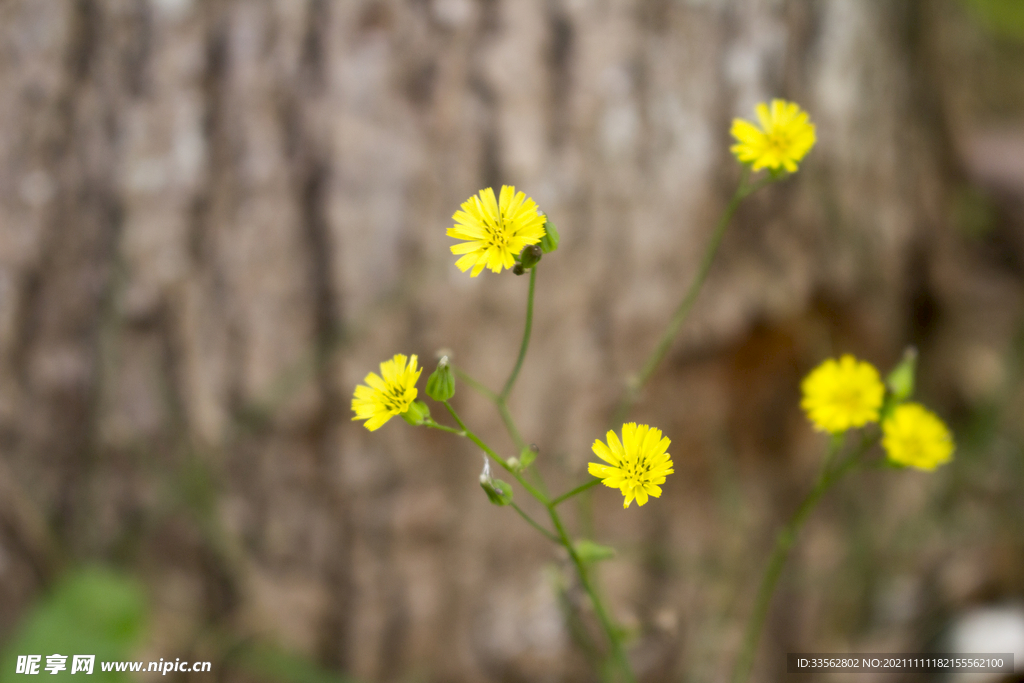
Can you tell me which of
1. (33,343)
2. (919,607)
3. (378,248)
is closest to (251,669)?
(33,343)

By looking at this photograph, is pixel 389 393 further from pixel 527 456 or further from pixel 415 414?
pixel 527 456

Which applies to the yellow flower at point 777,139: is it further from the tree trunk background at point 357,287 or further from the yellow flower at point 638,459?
the tree trunk background at point 357,287

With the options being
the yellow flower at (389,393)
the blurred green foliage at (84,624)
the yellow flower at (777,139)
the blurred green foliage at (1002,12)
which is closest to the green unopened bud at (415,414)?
the yellow flower at (389,393)

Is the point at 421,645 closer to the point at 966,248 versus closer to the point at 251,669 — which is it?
the point at 251,669

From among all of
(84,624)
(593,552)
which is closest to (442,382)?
(593,552)

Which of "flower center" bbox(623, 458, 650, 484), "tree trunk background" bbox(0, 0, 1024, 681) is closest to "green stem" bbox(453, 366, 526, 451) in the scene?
"flower center" bbox(623, 458, 650, 484)
